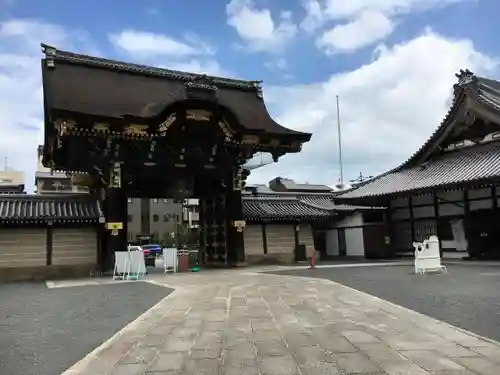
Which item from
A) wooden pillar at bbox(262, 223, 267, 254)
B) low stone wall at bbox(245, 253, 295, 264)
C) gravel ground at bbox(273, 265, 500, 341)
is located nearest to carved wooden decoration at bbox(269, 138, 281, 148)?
wooden pillar at bbox(262, 223, 267, 254)

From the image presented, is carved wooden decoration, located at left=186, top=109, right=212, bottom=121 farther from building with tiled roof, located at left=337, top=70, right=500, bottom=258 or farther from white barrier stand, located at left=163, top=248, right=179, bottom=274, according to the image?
building with tiled roof, located at left=337, top=70, right=500, bottom=258

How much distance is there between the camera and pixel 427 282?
11.0 m

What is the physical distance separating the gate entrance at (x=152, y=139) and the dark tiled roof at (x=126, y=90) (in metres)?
0.05

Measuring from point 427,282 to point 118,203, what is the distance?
38.2 ft

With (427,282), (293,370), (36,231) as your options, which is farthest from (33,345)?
(36,231)

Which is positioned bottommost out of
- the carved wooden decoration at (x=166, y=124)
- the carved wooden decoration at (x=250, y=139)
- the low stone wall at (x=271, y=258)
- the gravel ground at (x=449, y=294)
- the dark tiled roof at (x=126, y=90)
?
the gravel ground at (x=449, y=294)

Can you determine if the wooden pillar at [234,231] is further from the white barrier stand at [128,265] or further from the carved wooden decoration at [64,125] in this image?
the carved wooden decoration at [64,125]

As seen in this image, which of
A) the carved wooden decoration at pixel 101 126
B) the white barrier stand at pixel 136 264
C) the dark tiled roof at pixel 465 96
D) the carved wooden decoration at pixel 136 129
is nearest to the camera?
the white barrier stand at pixel 136 264

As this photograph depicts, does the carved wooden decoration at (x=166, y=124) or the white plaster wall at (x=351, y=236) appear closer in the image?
the carved wooden decoration at (x=166, y=124)

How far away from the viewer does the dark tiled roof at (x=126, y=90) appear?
55.4 ft

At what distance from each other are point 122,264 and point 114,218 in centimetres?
212

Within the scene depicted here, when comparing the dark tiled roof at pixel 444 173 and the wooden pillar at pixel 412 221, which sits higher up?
the dark tiled roof at pixel 444 173

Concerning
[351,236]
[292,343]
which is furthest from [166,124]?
[292,343]

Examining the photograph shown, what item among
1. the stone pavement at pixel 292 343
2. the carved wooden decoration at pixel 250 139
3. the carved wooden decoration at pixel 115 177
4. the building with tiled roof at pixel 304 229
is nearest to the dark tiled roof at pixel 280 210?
the building with tiled roof at pixel 304 229
